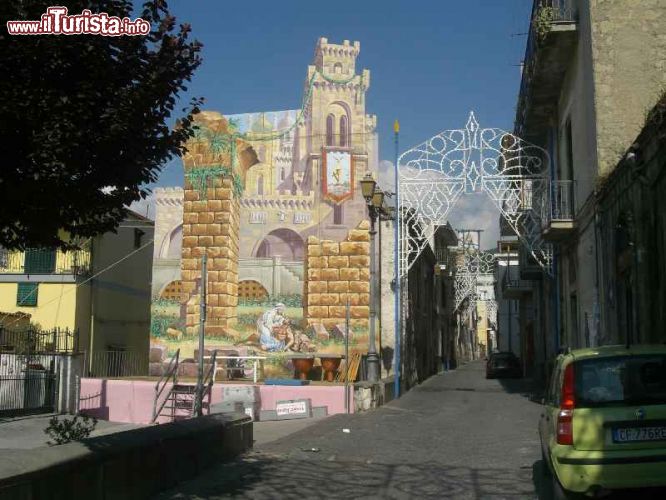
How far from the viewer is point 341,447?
42.5ft

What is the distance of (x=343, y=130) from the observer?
2809 cm

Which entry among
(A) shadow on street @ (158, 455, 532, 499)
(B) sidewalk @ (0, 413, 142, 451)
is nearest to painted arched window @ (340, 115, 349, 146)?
(B) sidewalk @ (0, 413, 142, 451)

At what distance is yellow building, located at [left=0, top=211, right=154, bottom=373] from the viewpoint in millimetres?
30109

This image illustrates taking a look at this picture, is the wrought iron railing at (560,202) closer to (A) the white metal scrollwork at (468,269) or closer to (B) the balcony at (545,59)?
(B) the balcony at (545,59)

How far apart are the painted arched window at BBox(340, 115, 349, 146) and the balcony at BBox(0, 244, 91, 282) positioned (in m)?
10.3

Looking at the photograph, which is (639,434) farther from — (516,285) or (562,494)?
(516,285)

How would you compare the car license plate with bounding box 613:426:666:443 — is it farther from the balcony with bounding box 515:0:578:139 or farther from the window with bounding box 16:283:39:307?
the window with bounding box 16:283:39:307

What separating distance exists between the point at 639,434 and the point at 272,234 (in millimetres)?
21085

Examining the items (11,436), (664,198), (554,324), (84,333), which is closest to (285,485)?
(664,198)

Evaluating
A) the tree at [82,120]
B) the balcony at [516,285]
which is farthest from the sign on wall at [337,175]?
the tree at [82,120]

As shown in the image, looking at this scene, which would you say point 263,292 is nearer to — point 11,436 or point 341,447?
point 11,436

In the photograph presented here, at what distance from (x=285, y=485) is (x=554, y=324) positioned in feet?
56.0

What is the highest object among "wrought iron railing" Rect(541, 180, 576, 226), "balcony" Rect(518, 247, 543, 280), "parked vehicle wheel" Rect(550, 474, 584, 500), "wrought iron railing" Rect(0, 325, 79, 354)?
"wrought iron railing" Rect(541, 180, 576, 226)

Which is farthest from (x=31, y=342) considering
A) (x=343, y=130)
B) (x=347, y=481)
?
(x=347, y=481)
